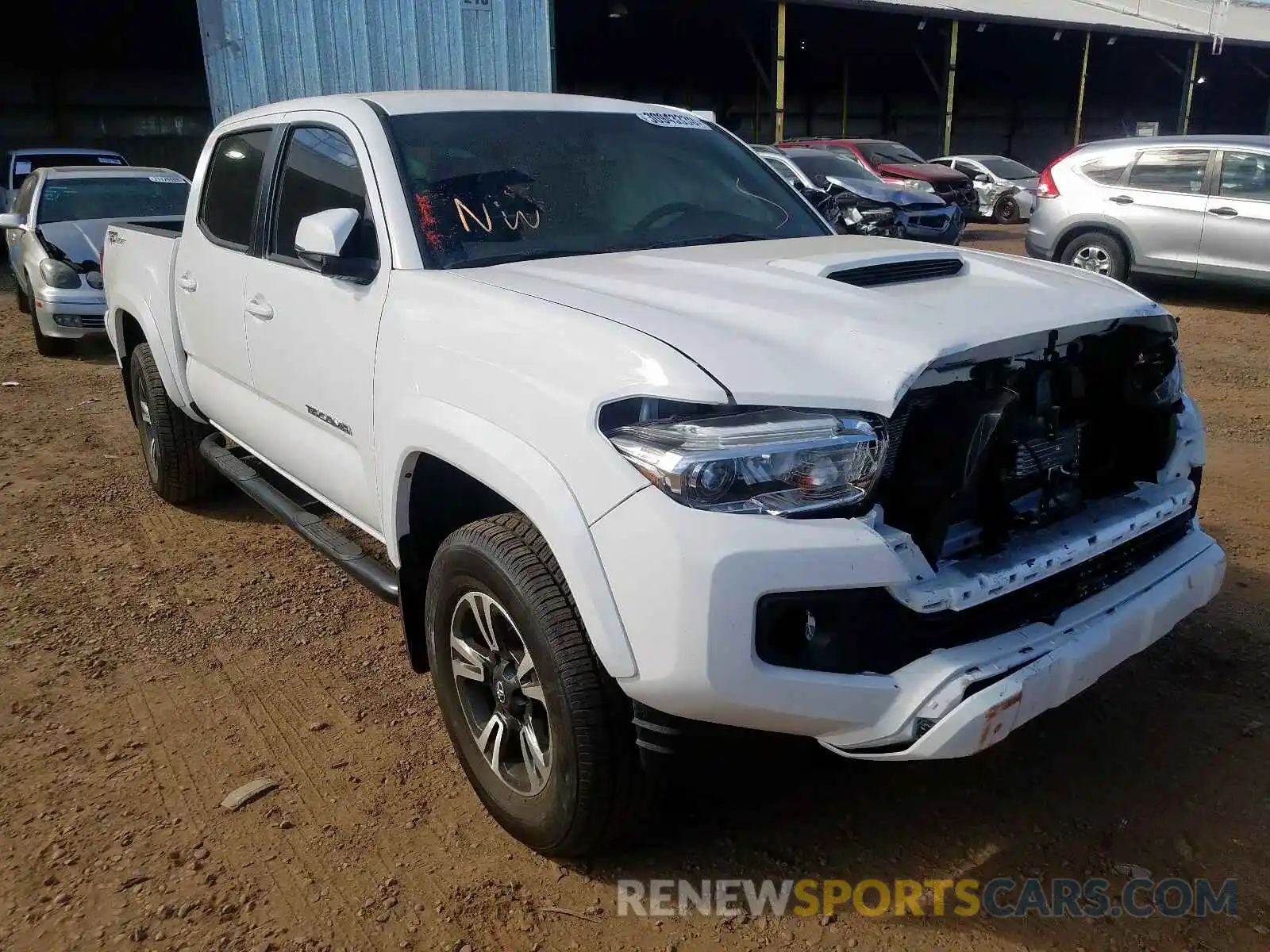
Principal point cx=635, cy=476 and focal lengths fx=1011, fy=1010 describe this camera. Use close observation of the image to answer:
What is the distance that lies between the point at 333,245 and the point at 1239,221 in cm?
957

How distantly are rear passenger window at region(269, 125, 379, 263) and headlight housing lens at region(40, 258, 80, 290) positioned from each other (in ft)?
22.2

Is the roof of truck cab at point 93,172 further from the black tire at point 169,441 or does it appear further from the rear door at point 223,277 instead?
the rear door at point 223,277

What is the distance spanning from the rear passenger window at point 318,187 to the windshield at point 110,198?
764 centimetres

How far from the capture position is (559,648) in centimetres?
219

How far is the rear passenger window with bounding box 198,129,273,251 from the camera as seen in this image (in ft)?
12.8

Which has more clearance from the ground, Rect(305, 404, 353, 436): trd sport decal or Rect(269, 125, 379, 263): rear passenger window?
Rect(269, 125, 379, 263): rear passenger window

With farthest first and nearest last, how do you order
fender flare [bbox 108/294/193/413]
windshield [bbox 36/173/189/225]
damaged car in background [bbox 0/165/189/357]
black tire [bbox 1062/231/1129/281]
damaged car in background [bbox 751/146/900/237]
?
damaged car in background [bbox 751/146/900/237]
black tire [bbox 1062/231/1129/281]
windshield [bbox 36/173/189/225]
damaged car in background [bbox 0/165/189/357]
fender flare [bbox 108/294/193/413]

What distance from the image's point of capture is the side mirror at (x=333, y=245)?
282 centimetres

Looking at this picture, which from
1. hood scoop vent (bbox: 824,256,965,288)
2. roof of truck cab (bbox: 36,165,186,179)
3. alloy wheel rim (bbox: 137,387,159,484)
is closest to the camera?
hood scoop vent (bbox: 824,256,965,288)

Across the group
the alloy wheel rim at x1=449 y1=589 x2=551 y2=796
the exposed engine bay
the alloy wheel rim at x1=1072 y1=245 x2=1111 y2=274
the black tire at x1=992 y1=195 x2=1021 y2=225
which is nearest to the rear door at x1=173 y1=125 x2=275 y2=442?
the alloy wheel rim at x1=449 y1=589 x2=551 y2=796

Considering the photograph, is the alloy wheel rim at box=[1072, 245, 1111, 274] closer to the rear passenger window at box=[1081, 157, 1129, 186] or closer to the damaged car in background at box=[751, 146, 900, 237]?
the rear passenger window at box=[1081, 157, 1129, 186]

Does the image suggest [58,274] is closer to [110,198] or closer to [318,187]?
[110,198]

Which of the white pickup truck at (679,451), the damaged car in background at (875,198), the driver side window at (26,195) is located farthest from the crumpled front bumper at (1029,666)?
the damaged car in background at (875,198)

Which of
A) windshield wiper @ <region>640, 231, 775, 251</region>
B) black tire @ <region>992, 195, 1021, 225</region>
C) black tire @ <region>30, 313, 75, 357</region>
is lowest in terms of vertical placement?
black tire @ <region>30, 313, 75, 357</region>
